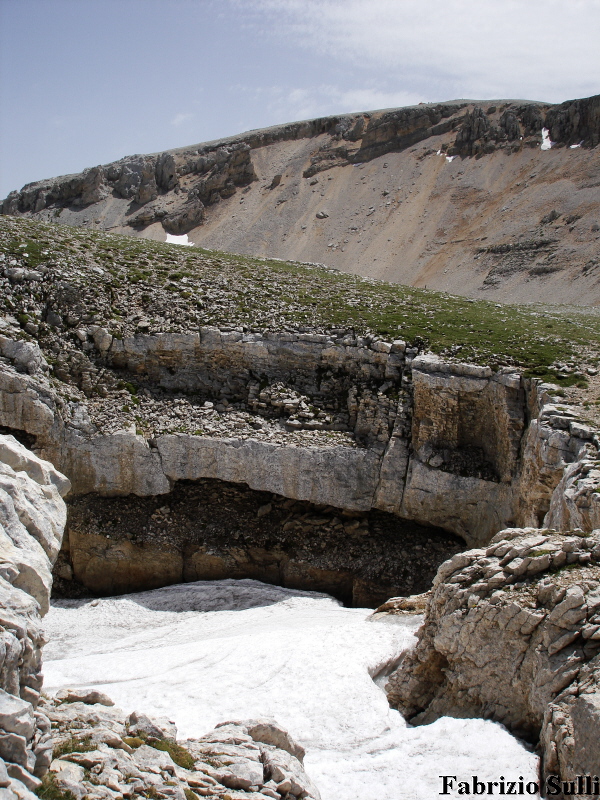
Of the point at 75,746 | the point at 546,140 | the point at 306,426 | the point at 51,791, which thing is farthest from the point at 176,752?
the point at 546,140

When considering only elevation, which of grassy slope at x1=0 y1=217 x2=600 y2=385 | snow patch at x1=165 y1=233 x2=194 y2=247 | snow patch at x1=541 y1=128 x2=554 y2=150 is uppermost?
snow patch at x1=541 y1=128 x2=554 y2=150

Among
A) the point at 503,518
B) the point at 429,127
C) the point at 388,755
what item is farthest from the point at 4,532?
the point at 429,127

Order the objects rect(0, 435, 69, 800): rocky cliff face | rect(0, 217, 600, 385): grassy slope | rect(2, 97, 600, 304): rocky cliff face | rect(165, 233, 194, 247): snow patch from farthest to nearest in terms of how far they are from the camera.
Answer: rect(165, 233, 194, 247): snow patch
rect(2, 97, 600, 304): rocky cliff face
rect(0, 217, 600, 385): grassy slope
rect(0, 435, 69, 800): rocky cliff face

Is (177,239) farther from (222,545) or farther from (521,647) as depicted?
(521,647)

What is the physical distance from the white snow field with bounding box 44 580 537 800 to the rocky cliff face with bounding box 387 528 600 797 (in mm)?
668

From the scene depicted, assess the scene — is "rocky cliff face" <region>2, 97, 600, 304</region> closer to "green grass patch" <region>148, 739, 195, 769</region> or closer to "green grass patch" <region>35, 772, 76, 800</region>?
"green grass patch" <region>148, 739, 195, 769</region>

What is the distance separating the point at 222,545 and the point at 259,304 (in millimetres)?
11989

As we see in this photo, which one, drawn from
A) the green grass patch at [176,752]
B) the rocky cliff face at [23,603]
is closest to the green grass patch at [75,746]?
the rocky cliff face at [23,603]

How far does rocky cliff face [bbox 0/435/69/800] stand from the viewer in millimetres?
7477

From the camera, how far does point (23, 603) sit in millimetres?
8945

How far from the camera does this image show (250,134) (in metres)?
104

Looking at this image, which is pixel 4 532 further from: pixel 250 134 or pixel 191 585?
pixel 250 134

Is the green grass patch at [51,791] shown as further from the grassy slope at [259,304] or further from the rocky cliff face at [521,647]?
the grassy slope at [259,304]

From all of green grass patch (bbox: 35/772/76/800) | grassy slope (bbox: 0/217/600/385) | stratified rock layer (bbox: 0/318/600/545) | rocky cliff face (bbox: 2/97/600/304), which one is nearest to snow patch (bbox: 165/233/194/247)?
rocky cliff face (bbox: 2/97/600/304)
